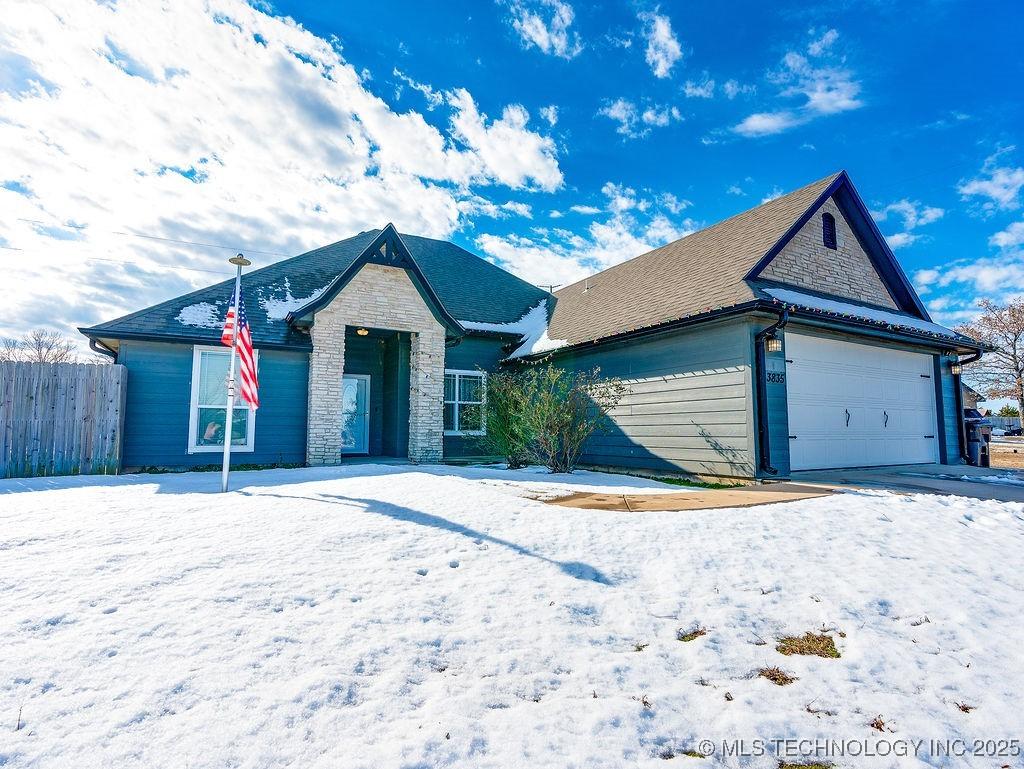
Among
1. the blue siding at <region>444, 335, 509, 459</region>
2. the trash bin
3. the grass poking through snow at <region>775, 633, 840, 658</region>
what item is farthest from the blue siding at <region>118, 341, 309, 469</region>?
the trash bin

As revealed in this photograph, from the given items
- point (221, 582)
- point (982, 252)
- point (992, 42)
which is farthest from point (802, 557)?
point (982, 252)

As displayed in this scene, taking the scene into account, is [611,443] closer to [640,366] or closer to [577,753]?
[640,366]

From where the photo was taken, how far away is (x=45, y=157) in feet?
35.2

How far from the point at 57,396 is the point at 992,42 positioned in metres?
19.0

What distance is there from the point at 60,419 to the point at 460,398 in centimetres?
793

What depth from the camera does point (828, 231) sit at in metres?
11.3

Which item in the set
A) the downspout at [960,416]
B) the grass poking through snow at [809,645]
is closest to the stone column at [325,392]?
the grass poking through snow at [809,645]

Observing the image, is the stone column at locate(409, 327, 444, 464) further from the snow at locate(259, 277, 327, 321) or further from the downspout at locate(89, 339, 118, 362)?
the downspout at locate(89, 339, 118, 362)

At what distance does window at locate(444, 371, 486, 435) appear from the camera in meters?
13.0

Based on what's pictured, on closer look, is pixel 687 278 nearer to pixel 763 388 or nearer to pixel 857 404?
pixel 763 388

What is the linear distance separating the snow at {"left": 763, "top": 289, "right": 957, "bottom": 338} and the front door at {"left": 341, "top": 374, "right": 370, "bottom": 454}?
9596 millimetres

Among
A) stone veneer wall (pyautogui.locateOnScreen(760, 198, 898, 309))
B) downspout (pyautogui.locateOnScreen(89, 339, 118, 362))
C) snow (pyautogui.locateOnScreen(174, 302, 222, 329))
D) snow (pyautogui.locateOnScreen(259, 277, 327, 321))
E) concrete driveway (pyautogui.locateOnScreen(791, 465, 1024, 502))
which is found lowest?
concrete driveway (pyautogui.locateOnScreen(791, 465, 1024, 502))

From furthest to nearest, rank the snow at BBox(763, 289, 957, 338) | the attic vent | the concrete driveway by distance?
the attic vent < the snow at BBox(763, 289, 957, 338) < the concrete driveway

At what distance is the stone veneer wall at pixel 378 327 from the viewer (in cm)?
1093
